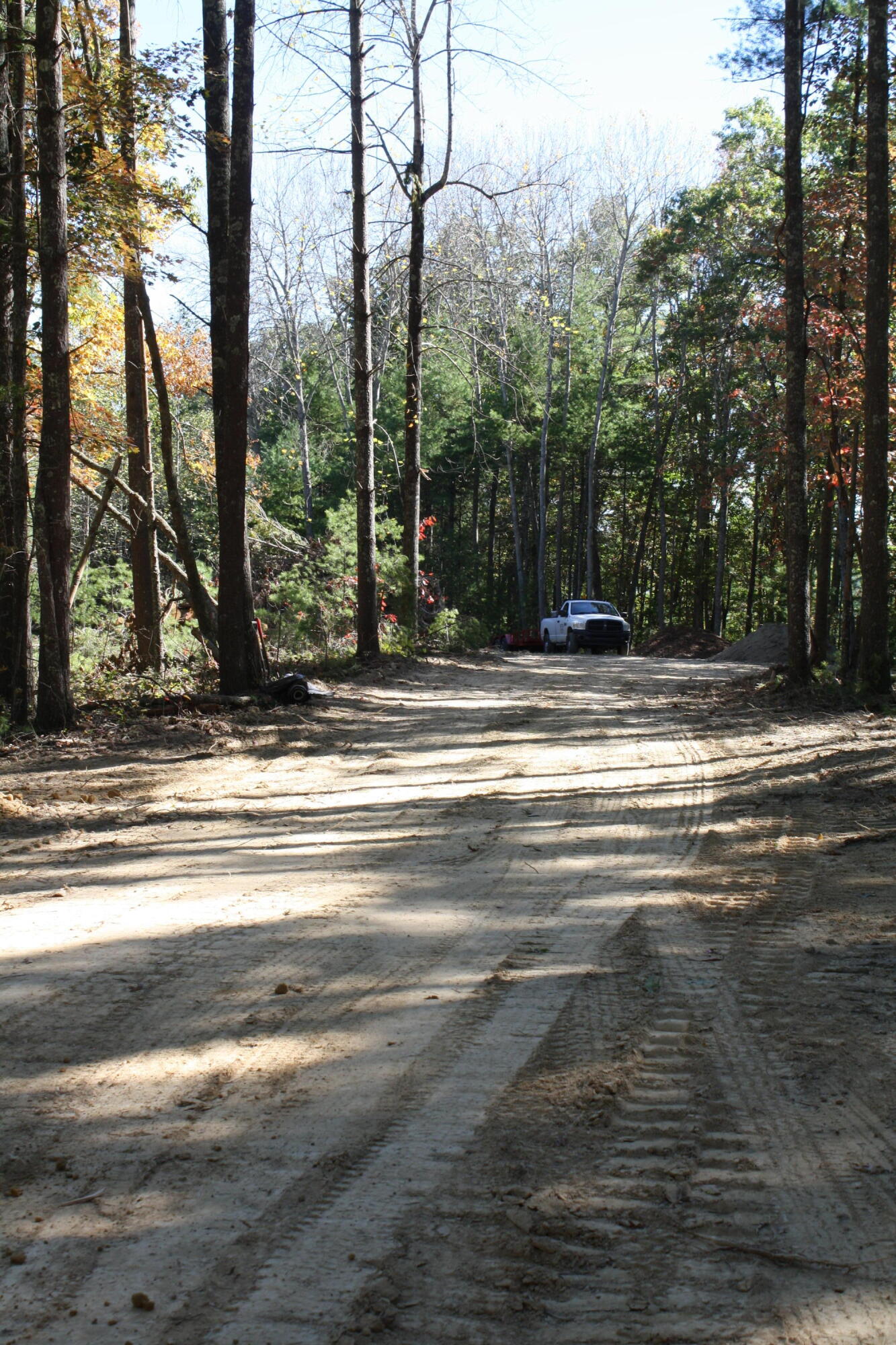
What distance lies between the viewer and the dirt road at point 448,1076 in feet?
7.82

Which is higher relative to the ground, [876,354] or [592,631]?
[876,354]

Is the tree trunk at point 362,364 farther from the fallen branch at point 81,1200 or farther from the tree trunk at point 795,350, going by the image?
the fallen branch at point 81,1200

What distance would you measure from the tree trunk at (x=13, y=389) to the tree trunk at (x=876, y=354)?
1021cm

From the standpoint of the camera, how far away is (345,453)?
156ft

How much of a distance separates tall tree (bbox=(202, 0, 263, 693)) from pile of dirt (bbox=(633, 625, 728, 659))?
81.8ft

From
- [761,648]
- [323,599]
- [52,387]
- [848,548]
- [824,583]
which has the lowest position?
[761,648]

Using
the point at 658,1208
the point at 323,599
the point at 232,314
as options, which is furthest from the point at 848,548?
the point at 658,1208

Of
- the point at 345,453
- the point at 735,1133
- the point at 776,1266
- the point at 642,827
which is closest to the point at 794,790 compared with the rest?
the point at 642,827

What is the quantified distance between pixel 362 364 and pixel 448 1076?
16.3 m

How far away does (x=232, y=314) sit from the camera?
1234 cm

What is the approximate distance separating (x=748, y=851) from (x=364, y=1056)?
377 cm

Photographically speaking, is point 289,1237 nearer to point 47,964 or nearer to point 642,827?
point 47,964

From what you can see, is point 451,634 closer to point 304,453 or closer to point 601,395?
point 304,453

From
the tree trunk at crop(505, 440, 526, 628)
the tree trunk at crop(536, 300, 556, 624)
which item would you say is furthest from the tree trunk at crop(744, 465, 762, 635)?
the tree trunk at crop(505, 440, 526, 628)
